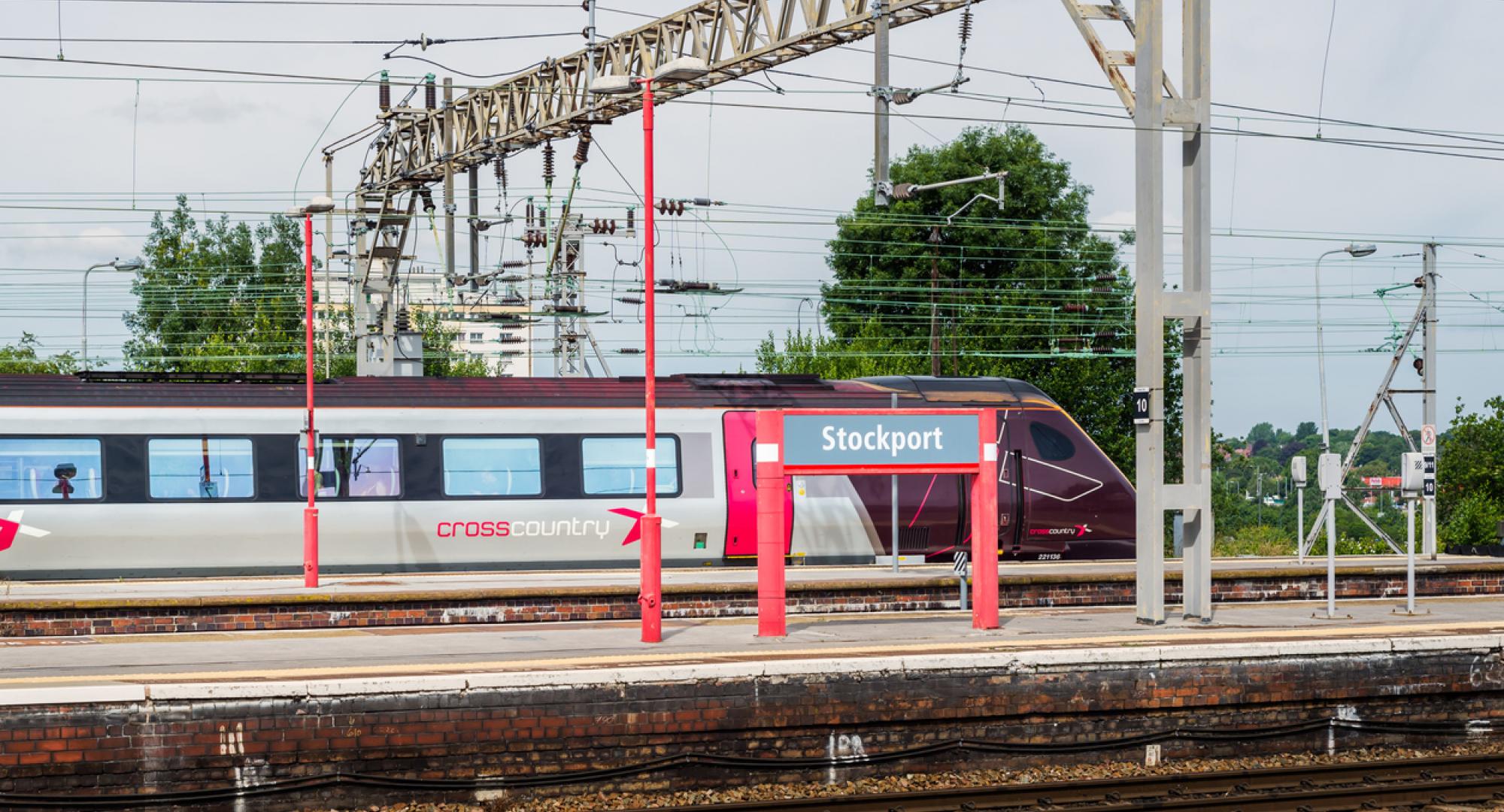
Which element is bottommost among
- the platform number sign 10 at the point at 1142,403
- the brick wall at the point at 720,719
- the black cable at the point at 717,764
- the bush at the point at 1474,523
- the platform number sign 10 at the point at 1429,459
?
the bush at the point at 1474,523

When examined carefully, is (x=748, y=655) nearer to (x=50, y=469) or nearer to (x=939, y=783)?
(x=939, y=783)

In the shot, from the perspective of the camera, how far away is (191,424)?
22438 mm

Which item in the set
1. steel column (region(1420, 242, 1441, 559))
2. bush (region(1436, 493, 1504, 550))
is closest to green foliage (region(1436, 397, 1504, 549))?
bush (region(1436, 493, 1504, 550))

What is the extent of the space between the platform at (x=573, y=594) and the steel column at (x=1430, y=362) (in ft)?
19.2

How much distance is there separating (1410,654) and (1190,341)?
4.27 metres

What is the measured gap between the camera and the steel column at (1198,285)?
17703 mm

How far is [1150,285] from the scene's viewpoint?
17.5 meters

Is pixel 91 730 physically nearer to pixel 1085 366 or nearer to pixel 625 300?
pixel 625 300

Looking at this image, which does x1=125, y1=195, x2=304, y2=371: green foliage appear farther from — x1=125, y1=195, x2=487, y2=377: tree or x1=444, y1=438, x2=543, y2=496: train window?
x1=444, y1=438, x2=543, y2=496: train window

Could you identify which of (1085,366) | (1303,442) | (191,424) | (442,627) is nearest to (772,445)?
(442,627)

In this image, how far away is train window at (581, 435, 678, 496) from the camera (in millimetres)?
23906

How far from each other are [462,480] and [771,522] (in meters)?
8.26

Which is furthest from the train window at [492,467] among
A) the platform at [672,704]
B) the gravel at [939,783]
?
the gravel at [939,783]

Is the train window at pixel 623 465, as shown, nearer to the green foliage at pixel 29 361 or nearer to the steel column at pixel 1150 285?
the steel column at pixel 1150 285
